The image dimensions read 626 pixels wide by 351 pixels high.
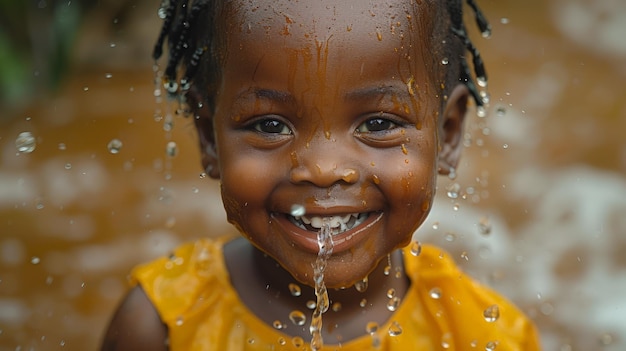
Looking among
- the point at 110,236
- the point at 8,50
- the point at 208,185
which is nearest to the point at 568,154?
the point at 208,185

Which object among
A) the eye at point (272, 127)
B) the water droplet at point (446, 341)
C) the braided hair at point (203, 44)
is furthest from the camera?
the water droplet at point (446, 341)

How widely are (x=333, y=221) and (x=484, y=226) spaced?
8.26 feet

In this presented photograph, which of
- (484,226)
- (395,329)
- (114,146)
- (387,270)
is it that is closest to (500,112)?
(484,226)

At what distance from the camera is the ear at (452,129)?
8.02 feet

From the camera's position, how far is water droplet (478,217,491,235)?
14.5 feet

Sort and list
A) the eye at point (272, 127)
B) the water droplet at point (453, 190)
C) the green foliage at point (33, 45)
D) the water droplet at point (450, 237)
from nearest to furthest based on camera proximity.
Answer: the eye at point (272, 127) → the water droplet at point (450, 237) → the water droplet at point (453, 190) → the green foliage at point (33, 45)

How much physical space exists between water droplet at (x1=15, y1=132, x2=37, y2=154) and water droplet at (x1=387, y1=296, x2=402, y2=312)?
3.16 metres

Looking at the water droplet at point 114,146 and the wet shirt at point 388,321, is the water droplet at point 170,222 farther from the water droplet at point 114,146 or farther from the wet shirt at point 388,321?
the wet shirt at point 388,321

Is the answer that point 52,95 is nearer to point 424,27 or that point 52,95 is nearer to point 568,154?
point 568,154

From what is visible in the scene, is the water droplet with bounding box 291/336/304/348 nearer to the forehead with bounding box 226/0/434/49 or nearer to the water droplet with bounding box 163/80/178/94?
the water droplet with bounding box 163/80/178/94

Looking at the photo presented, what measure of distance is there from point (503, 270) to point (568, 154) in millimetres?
1056

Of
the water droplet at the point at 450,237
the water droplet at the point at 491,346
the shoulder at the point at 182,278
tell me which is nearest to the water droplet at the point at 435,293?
the water droplet at the point at 491,346

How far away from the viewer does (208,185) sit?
16.4 feet

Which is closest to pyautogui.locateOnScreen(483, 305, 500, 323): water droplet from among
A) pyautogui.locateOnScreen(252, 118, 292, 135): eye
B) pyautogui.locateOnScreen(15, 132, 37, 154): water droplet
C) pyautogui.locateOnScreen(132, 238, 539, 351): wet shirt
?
pyautogui.locateOnScreen(132, 238, 539, 351): wet shirt
